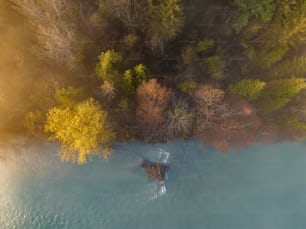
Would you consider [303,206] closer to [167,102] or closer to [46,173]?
[167,102]

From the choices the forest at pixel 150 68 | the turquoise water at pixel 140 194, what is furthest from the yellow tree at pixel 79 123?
the turquoise water at pixel 140 194

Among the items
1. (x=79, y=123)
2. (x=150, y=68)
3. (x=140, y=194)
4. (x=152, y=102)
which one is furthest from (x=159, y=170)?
(x=150, y=68)

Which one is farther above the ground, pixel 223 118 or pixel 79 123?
pixel 223 118

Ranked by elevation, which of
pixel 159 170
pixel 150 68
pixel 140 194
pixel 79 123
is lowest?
pixel 140 194

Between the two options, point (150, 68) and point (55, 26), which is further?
point (150, 68)

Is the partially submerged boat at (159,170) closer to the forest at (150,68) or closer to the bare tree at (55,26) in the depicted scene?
the forest at (150,68)

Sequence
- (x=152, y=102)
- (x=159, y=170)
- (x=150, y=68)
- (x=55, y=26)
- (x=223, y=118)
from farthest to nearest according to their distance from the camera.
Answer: (x=159, y=170) → (x=150, y=68) → (x=223, y=118) → (x=152, y=102) → (x=55, y=26)

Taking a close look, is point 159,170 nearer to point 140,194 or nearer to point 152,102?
point 140,194
